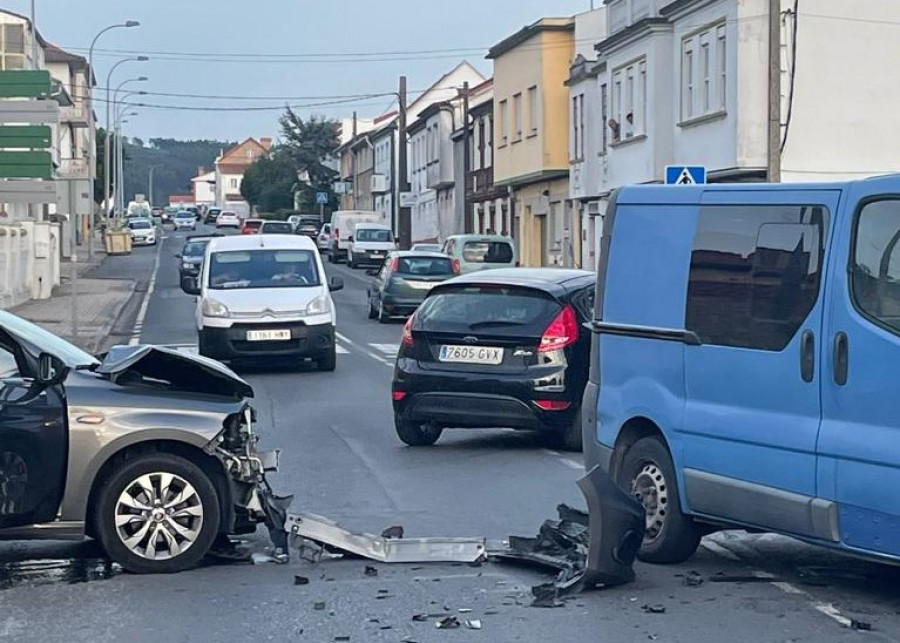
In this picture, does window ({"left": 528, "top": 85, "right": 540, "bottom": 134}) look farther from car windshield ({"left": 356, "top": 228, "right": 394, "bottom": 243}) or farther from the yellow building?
car windshield ({"left": 356, "top": 228, "right": 394, "bottom": 243})

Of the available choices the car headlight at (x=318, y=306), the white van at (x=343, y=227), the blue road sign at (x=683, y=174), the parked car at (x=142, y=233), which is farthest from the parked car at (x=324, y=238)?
the car headlight at (x=318, y=306)

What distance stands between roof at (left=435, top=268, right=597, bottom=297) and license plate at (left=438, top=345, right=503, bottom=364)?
0.64 m

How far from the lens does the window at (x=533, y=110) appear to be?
51.8 metres

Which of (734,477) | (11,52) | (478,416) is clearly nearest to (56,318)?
(478,416)

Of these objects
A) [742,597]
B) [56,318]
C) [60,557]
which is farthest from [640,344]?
[56,318]

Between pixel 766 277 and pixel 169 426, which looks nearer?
pixel 766 277

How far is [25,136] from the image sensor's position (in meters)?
26.9

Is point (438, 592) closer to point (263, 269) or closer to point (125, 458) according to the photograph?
point (125, 458)

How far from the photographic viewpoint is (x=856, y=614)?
23.5 feet

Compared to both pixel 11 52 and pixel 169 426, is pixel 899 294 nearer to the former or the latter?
pixel 169 426

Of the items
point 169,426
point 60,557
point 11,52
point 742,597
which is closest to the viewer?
point 742,597

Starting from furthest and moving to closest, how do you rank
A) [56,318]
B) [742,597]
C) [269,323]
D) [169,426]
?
[56,318], [269,323], [169,426], [742,597]

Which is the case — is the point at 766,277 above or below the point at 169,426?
above

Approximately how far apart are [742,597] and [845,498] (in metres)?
0.87
